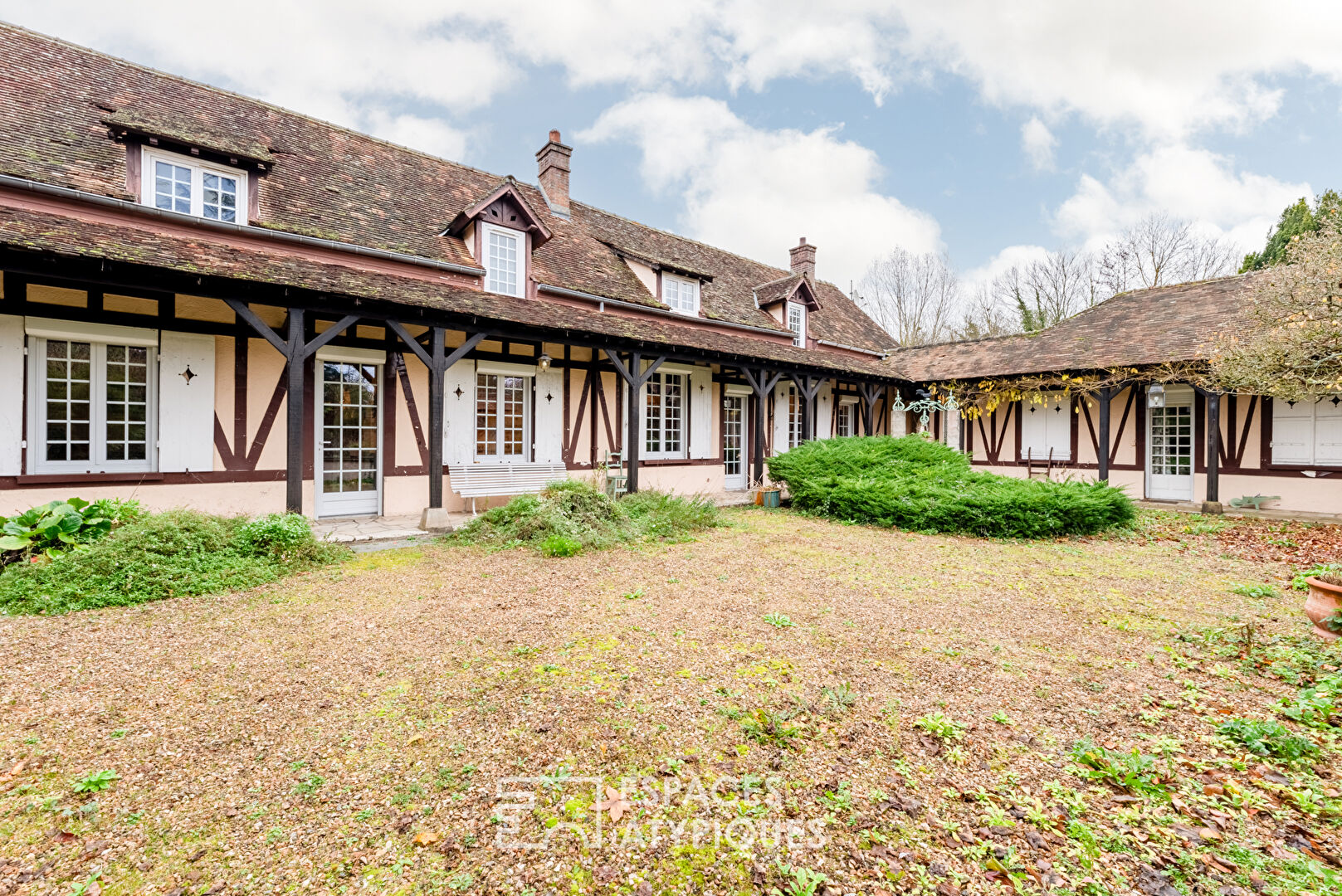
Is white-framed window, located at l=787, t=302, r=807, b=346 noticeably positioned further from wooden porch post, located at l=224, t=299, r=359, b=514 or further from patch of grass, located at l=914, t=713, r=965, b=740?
patch of grass, located at l=914, t=713, r=965, b=740

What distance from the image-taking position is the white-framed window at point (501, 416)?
960 centimetres

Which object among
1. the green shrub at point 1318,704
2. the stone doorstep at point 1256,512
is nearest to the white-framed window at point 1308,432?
the stone doorstep at point 1256,512

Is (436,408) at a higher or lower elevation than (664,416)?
lower

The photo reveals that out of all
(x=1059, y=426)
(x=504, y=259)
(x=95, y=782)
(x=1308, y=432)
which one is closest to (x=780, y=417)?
(x=1059, y=426)

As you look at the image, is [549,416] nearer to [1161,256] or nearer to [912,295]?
[912,295]

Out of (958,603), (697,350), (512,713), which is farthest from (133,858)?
(697,350)

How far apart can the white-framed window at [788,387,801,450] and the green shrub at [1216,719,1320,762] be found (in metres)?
11.9

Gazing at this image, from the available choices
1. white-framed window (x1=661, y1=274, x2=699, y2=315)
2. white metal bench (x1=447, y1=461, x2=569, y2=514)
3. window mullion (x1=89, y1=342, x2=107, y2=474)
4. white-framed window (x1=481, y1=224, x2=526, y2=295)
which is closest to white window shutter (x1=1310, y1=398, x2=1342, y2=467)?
white-framed window (x1=661, y1=274, x2=699, y2=315)

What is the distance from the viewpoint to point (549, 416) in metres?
10.3

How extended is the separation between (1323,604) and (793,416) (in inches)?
436

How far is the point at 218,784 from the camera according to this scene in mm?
2408

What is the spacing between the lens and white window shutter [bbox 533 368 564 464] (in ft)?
33.4

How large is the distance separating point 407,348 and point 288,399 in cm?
227

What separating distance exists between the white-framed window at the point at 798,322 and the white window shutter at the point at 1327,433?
10211 millimetres
